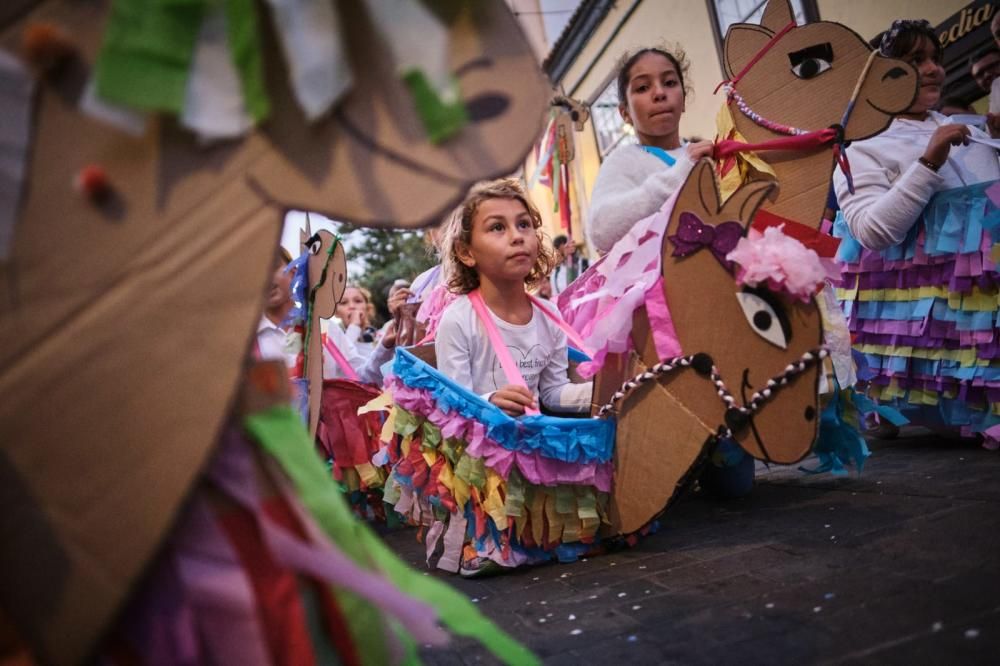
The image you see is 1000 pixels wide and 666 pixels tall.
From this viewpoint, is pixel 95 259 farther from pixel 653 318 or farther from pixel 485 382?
pixel 485 382

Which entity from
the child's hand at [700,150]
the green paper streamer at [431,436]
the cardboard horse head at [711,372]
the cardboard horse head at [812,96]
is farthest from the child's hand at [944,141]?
the green paper streamer at [431,436]

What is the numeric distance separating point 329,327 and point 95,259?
11.3 ft

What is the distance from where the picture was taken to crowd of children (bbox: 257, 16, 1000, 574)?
2.31m

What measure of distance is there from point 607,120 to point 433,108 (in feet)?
28.2

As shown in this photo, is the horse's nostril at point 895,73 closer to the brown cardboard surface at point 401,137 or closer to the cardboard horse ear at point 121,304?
the brown cardboard surface at point 401,137

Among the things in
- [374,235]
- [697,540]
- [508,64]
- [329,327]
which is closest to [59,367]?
[508,64]

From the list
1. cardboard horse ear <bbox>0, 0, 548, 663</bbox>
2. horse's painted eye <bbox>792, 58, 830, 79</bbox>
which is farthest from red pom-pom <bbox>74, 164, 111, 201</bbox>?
horse's painted eye <bbox>792, 58, 830, 79</bbox>

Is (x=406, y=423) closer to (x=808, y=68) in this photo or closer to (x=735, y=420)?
(x=735, y=420)

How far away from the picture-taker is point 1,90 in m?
0.69

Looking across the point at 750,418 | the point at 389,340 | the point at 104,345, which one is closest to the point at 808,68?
the point at 750,418

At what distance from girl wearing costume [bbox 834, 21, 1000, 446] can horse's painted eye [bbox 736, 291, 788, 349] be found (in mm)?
1323

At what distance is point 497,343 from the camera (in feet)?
7.72

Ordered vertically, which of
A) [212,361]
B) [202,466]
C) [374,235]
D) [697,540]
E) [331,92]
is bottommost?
[697,540]

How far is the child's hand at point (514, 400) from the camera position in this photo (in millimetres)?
2084
